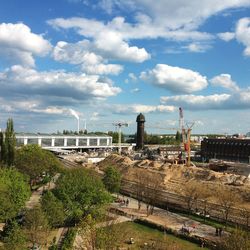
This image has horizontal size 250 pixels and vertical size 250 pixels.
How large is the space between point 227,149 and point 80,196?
95.4m

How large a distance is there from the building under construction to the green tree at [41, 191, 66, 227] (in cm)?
9282

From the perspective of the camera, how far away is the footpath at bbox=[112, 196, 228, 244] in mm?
43438

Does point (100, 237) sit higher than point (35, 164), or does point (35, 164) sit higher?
point (35, 164)

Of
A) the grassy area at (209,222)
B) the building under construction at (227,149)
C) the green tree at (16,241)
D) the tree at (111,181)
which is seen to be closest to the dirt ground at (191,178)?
the grassy area at (209,222)

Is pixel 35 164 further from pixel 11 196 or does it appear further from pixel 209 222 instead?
pixel 209 222

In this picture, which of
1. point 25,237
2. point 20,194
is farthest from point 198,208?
point 25,237

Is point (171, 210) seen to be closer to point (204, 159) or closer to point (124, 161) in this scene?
point (124, 161)

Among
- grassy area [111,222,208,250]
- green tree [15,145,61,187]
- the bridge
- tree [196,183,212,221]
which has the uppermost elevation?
the bridge

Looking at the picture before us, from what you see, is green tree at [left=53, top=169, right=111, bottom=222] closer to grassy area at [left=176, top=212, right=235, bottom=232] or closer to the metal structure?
grassy area at [left=176, top=212, right=235, bottom=232]

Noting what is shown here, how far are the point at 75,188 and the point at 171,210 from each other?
17629 millimetres

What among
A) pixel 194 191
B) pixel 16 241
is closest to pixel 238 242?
pixel 16 241

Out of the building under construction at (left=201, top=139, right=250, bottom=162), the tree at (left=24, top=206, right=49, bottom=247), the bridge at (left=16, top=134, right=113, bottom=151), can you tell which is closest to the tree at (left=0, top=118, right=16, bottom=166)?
the tree at (left=24, top=206, right=49, bottom=247)

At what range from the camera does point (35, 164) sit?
67.4 meters

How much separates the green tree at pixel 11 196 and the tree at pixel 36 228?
3.10 m
